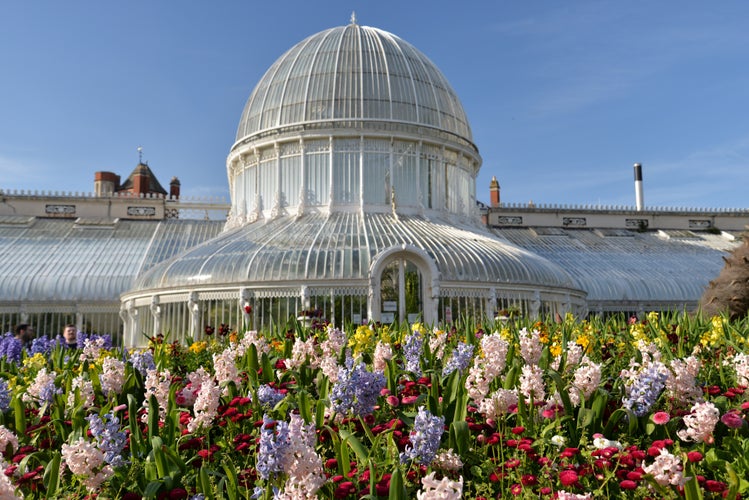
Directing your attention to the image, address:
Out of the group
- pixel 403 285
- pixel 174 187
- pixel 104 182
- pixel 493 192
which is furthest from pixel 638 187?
pixel 104 182

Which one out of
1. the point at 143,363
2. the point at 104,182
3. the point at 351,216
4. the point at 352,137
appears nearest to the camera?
the point at 143,363

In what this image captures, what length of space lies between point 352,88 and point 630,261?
56.0ft

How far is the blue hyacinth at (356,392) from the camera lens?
5121 mm

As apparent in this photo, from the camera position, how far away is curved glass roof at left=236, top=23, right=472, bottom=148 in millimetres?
30359

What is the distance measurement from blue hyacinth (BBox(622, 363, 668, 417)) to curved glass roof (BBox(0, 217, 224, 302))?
2806cm

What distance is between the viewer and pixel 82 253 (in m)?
32.7

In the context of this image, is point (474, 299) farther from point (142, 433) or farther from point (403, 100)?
point (142, 433)

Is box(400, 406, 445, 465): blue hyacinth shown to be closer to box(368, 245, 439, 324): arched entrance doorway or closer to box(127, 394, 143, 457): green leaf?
box(127, 394, 143, 457): green leaf

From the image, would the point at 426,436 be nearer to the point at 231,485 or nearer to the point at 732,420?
the point at 231,485

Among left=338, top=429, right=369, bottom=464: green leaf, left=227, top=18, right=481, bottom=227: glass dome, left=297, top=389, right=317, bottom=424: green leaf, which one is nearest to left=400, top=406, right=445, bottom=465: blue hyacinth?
left=338, top=429, right=369, bottom=464: green leaf

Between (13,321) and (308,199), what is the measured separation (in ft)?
44.2

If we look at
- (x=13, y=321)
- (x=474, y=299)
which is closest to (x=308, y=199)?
(x=474, y=299)

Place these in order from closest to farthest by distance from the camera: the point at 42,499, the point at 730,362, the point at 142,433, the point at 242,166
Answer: the point at 42,499, the point at 142,433, the point at 730,362, the point at 242,166

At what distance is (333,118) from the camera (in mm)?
29891
